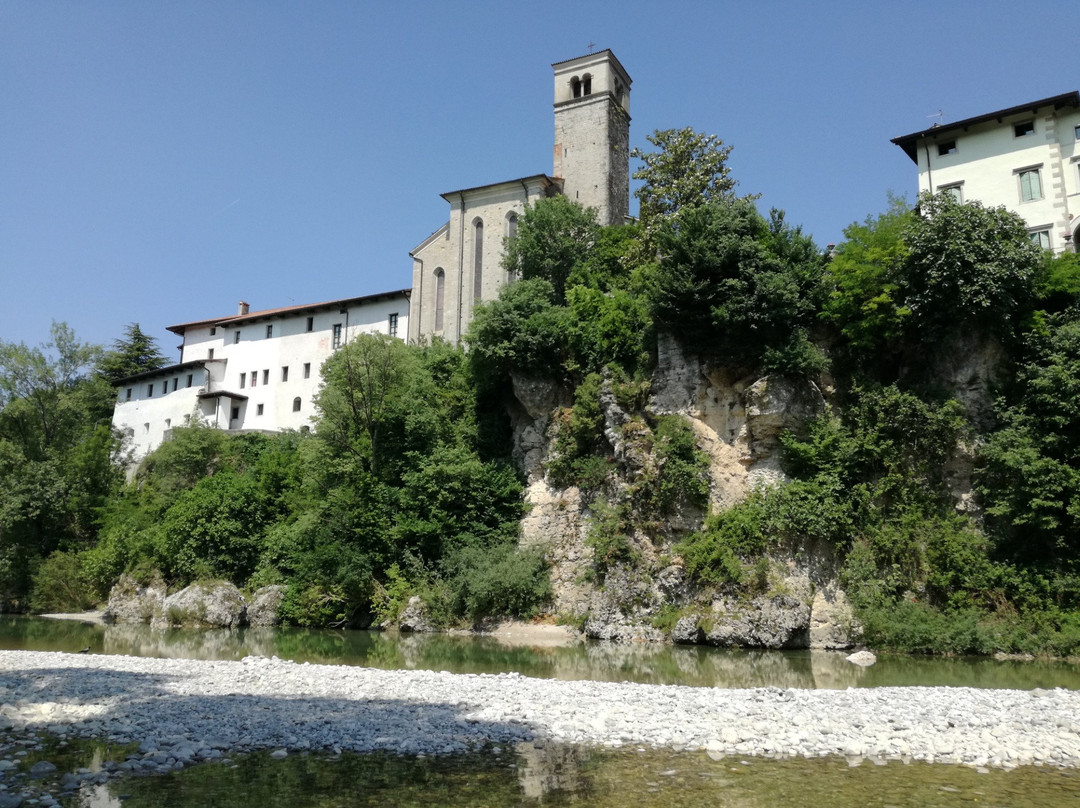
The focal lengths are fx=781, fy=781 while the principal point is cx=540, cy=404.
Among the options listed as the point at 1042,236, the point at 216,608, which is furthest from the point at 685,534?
the point at 216,608

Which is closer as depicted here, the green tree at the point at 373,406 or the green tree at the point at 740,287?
the green tree at the point at 740,287

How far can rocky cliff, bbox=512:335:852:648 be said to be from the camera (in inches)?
1042

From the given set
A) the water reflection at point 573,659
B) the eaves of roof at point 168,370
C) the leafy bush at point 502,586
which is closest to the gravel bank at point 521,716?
the water reflection at point 573,659

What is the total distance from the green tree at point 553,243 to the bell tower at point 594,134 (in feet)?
26.5

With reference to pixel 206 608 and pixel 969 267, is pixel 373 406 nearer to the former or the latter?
pixel 206 608

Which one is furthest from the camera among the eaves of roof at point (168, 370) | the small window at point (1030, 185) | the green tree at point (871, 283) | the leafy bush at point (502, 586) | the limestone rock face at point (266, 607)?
the eaves of roof at point (168, 370)

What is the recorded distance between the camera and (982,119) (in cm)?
3628

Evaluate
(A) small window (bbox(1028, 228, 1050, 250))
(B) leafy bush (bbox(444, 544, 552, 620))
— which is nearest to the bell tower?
(A) small window (bbox(1028, 228, 1050, 250))

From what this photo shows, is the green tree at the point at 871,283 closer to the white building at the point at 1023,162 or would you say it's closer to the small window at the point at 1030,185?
the white building at the point at 1023,162

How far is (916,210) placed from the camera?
29891mm

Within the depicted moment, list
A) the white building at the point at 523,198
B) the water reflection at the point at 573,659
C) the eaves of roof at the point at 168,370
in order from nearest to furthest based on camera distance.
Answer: the water reflection at the point at 573,659, the white building at the point at 523,198, the eaves of roof at the point at 168,370

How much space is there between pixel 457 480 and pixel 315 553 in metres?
7.34

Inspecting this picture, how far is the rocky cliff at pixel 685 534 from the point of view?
2647cm

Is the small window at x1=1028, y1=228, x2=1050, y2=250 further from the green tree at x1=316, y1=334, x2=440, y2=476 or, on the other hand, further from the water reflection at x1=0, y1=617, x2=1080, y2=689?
the green tree at x1=316, y1=334, x2=440, y2=476
